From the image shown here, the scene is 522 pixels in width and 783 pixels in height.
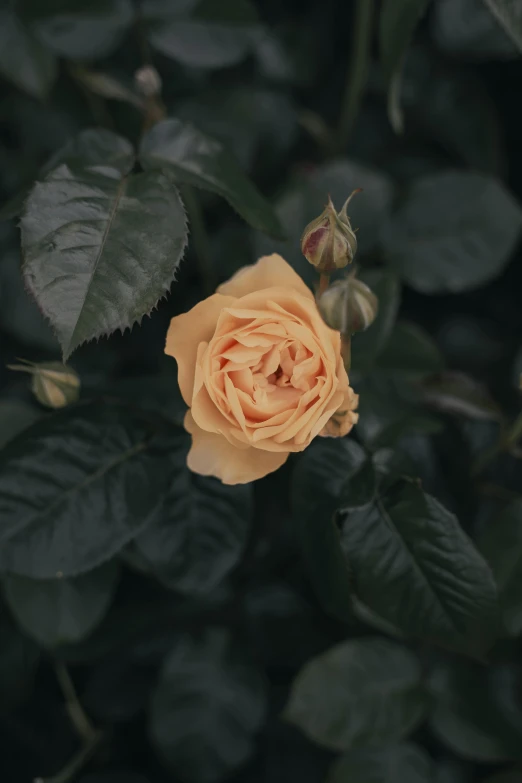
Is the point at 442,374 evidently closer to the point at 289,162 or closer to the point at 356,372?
the point at 356,372

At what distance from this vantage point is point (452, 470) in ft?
3.08

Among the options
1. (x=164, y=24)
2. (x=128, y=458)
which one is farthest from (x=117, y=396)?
(x=164, y=24)

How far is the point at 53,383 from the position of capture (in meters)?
0.73

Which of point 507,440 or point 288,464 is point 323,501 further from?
point 507,440

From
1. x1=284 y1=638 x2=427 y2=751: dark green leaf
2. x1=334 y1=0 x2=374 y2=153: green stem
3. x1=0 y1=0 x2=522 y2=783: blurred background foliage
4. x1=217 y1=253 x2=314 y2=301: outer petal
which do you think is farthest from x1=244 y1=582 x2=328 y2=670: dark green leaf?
x1=334 y1=0 x2=374 y2=153: green stem

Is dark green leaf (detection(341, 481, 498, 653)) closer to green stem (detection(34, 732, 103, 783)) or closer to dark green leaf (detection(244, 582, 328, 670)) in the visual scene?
dark green leaf (detection(244, 582, 328, 670))

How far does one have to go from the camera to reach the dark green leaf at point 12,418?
2.84 feet

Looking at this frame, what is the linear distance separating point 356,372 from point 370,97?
2.07ft

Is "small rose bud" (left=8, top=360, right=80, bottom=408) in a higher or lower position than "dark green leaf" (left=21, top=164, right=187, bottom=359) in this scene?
lower

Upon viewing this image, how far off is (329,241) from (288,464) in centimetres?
31

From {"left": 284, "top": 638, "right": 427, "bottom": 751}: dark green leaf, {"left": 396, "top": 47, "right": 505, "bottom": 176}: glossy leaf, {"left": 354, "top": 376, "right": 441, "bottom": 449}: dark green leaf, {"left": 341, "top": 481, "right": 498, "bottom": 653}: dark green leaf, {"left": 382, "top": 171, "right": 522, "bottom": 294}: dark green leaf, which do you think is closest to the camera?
{"left": 341, "top": 481, "right": 498, "bottom": 653}: dark green leaf

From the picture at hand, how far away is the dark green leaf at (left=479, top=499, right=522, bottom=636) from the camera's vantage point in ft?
2.82

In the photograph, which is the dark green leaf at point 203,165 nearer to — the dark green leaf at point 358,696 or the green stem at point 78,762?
the dark green leaf at point 358,696

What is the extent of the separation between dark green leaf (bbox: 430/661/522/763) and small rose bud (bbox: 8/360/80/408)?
24.5 inches
